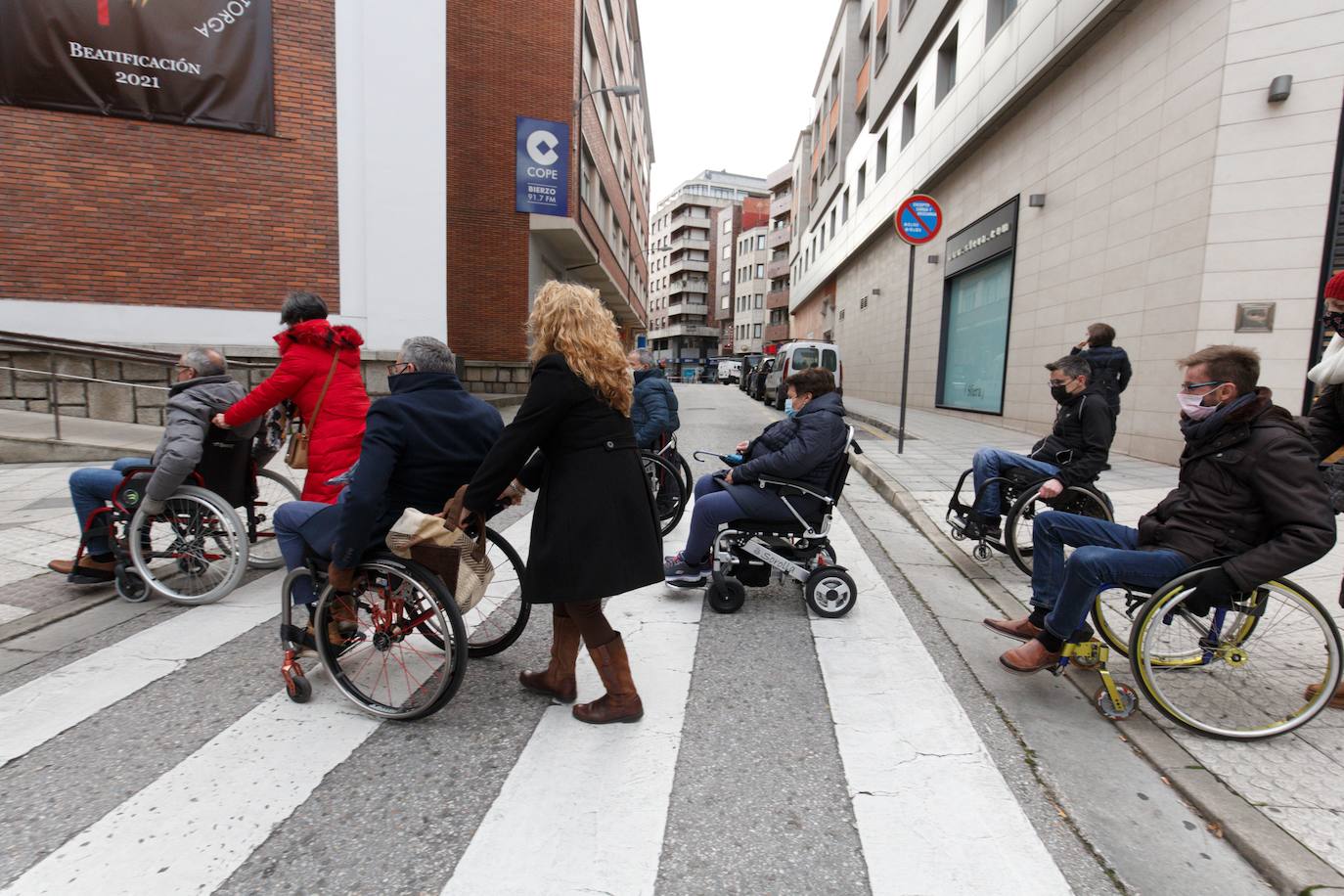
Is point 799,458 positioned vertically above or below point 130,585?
above

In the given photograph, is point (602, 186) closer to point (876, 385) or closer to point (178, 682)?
point (876, 385)

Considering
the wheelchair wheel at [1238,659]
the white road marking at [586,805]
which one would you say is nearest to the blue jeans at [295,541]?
the white road marking at [586,805]

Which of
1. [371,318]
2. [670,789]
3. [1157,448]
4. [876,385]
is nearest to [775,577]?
[670,789]

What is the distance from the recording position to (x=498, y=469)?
2629 millimetres

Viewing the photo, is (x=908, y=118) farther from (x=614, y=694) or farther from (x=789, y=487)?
(x=614, y=694)

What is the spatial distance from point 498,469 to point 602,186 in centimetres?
2631

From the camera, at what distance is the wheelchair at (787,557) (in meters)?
4.13

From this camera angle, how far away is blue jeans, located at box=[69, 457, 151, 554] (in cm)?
409

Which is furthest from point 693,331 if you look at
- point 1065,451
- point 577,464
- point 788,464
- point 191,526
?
point 577,464

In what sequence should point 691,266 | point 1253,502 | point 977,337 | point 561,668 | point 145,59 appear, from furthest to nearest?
1. point 691,266
2. point 977,337
3. point 145,59
4. point 561,668
5. point 1253,502

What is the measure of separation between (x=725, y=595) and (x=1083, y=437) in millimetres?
2797

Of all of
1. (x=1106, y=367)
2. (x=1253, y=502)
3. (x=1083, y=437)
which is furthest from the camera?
(x=1106, y=367)

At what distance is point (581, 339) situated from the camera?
104 inches

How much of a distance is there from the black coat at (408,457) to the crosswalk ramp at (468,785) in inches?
32.6
